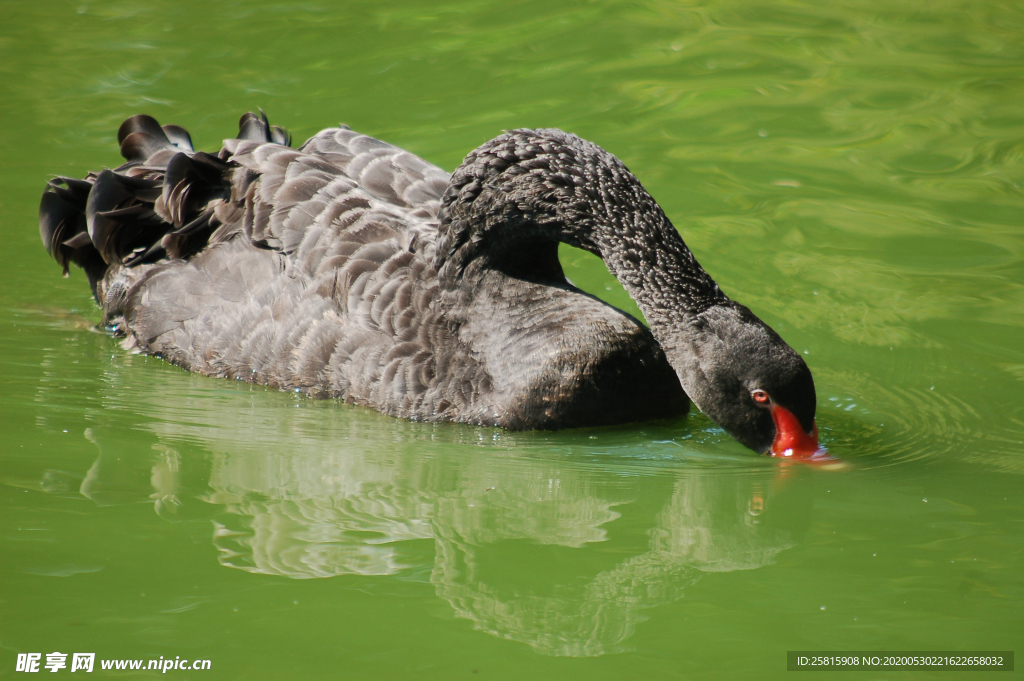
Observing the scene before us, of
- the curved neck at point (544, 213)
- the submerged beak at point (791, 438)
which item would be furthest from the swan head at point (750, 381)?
the curved neck at point (544, 213)

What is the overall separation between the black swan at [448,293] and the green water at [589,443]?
0.83ft

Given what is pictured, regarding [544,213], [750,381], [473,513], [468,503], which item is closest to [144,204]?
[544,213]

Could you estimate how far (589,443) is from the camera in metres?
6.42

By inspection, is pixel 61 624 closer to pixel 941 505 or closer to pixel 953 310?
pixel 941 505

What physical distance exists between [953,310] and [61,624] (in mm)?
6787

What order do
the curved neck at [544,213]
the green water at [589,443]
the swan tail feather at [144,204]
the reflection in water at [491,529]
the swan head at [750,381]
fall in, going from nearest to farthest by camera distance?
the green water at [589,443]
the reflection in water at [491,529]
the swan head at [750,381]
the curved neck at [544,213]
the swan tail feather at [144,204]

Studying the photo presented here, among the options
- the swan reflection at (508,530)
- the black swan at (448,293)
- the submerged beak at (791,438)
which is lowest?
the swan reflection at (508,530)

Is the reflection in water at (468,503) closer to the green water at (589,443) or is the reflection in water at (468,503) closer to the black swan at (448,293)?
the green water at (589,443)

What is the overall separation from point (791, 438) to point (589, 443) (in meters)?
1.19

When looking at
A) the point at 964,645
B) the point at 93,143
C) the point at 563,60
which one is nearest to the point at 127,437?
the point at 964,645

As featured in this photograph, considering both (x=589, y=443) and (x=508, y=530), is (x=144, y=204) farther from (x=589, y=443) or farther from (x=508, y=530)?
(x=508, y=530)

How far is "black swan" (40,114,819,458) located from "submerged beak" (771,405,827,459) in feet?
0.04

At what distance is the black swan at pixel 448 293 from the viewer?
6.27 meters

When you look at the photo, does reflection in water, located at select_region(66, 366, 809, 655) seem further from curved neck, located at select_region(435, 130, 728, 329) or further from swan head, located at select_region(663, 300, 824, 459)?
curved neck, located at select_region(435, 130, 728, 329)
